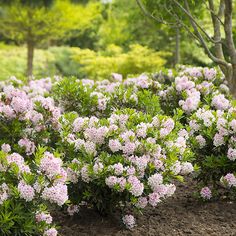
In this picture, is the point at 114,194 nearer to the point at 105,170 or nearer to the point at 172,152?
the point at 105,170

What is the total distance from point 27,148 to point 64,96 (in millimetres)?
1414

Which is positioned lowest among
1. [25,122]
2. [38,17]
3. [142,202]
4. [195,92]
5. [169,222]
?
[169,222]

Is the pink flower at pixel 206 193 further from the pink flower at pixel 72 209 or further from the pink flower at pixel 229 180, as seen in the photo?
the pink flower at pixel 72 209

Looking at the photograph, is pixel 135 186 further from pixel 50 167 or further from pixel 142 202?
pixel 50 167

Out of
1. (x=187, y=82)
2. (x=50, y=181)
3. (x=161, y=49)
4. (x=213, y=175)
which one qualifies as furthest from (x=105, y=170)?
(x=161, y=49)

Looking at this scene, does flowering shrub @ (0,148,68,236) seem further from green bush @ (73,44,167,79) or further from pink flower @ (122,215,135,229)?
green bush @ (73,44,167,79)

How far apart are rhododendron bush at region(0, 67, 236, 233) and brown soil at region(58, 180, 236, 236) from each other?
109 mm

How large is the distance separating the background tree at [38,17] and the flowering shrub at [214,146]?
10742mm

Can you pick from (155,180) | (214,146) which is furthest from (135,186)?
(214,146)

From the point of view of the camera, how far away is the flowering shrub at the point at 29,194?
2.89 m

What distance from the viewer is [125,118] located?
4.11m

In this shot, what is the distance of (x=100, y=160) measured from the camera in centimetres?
359

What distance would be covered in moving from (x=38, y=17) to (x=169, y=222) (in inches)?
481

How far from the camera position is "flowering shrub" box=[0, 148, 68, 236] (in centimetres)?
289
